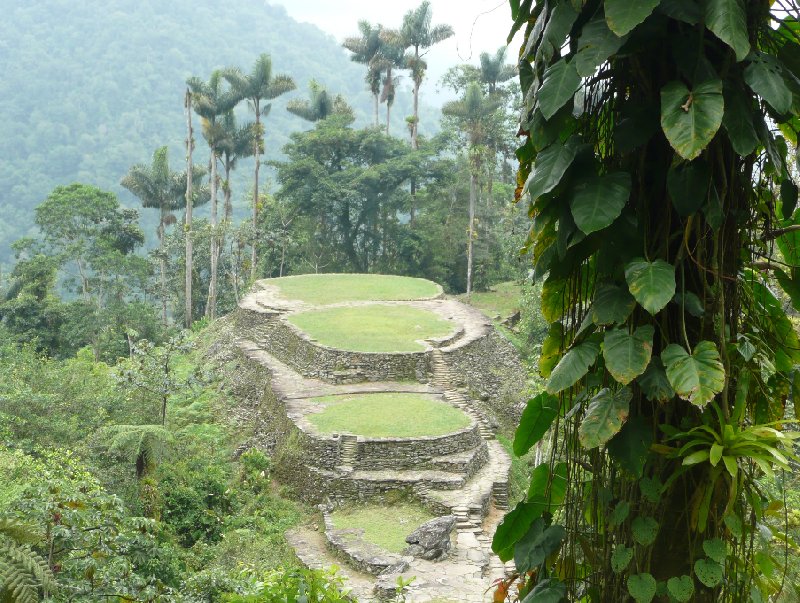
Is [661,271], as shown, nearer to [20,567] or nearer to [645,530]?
[645,530]

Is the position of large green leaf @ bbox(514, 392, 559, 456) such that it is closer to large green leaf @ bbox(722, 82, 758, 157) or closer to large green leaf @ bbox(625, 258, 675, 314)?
large green leaf @ bbox(625, 258, 675, 314)

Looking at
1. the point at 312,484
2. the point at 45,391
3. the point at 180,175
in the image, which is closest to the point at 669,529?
the point at 312,484

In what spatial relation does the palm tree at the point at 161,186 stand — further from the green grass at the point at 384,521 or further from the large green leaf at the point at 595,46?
the large green leaf at the point at 595,46

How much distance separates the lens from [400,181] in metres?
28.1

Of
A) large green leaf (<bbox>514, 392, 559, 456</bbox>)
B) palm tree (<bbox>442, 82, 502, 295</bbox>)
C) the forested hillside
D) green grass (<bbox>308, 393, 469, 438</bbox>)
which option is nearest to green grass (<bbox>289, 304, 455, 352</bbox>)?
green grass (<bbox>308, 393, 469, 438</bbox>)

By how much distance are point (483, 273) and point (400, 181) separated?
165 inches

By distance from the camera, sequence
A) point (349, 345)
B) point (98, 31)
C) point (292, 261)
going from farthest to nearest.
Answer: point (98, 31)
point (292, 261)
point (349, 345)

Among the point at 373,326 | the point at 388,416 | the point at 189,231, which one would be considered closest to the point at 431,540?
the point at 388,416

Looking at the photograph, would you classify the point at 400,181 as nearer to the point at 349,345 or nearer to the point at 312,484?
the point at 349,345

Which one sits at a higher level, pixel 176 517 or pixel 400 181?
pixel 400 181

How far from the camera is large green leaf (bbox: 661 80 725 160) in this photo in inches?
56.2

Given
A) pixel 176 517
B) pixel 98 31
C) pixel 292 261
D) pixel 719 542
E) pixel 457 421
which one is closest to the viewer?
pixel 719 542

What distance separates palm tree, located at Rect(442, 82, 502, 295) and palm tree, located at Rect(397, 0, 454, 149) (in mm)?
3750

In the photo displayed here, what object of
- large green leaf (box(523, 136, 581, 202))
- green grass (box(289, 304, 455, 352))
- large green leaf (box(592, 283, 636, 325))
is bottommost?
green grass (box(289, 304, 455, 352))
